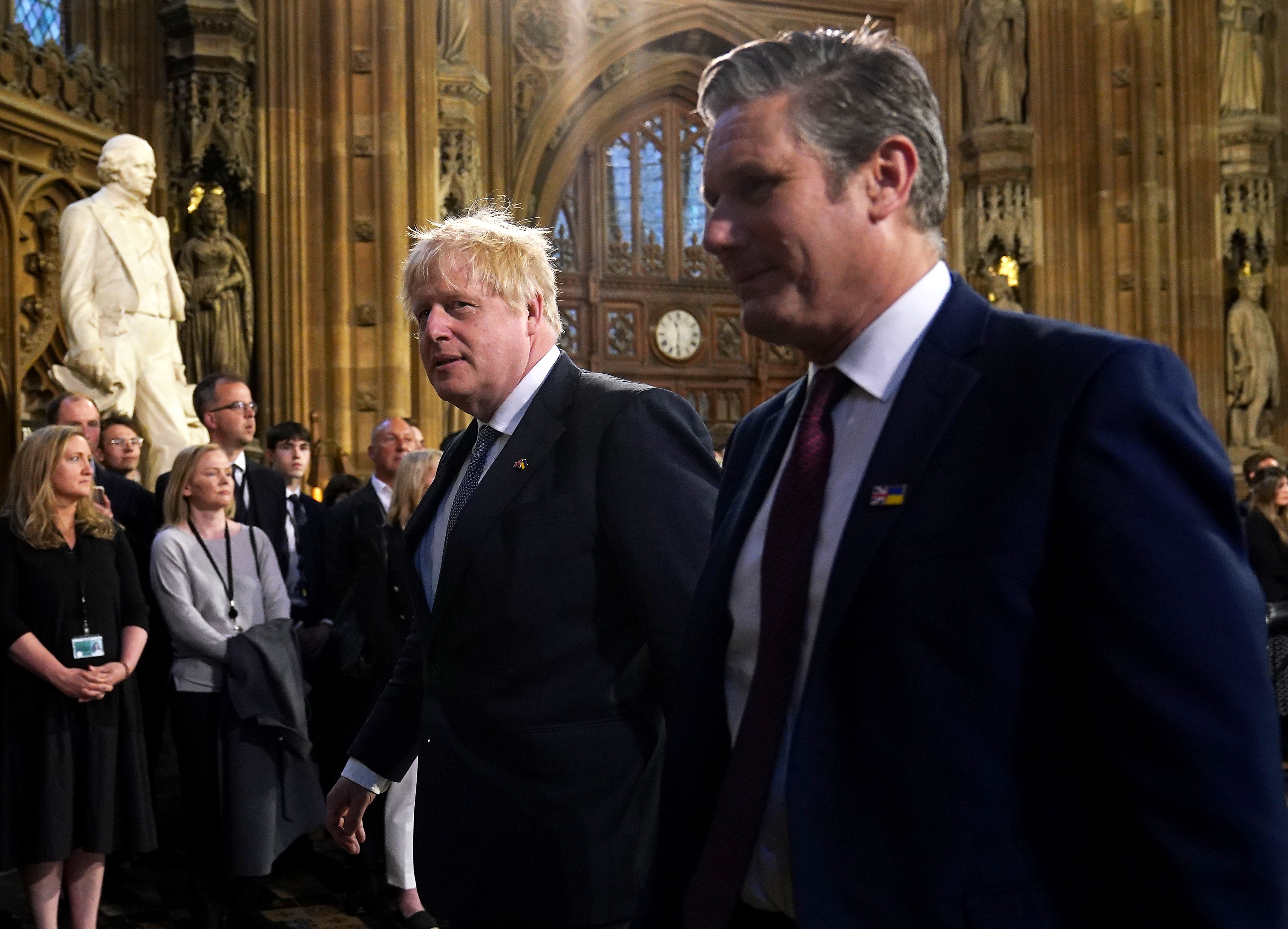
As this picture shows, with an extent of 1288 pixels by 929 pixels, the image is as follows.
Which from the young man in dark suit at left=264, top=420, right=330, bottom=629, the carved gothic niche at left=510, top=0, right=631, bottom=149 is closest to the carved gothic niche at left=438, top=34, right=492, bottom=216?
the carved gothic niche at left=510, top=0, right=631, bottom=149

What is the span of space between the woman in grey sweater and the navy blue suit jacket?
13.3 feet

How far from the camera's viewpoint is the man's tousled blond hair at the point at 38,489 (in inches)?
189

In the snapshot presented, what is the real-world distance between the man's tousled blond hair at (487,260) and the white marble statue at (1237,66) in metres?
14.9

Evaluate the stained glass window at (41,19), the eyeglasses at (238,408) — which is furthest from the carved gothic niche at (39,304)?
the eyeglasses at (238,408)

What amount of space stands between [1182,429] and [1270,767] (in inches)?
11.4

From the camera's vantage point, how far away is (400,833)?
5.23 metres

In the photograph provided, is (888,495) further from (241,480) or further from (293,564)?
(293,564)

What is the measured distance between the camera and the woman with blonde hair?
17.0ft

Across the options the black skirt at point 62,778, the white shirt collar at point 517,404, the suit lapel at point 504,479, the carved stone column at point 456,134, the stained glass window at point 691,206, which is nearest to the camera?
the suit lapel at point 504,479

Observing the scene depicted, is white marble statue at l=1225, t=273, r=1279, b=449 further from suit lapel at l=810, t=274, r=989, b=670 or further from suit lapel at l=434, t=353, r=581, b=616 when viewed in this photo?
suit lapel at l=810, t=274, r=989, b=670

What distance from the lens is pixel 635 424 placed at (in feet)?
8.08

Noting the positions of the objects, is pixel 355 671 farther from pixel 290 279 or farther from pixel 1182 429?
pixel 290 279

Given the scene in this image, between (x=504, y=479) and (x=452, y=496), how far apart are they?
219mm

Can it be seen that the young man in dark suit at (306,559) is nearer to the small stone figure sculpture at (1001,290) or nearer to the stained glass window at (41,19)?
the stained glass window at (41,19)
